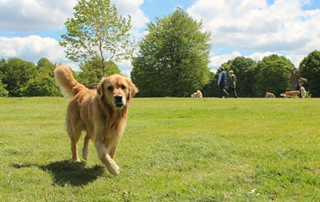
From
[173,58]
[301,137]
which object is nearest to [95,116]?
[301,137]

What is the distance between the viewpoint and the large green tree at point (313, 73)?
4966 centimetres

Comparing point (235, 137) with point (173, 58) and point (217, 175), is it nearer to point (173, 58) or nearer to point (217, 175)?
point (217, 175)

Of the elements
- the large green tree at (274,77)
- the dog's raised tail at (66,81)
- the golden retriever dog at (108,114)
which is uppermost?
the large green tree at (274,77)

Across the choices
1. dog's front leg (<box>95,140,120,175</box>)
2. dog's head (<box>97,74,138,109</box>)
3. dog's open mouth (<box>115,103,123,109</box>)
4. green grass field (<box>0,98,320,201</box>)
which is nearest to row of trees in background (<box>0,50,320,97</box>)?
green grass field (<box>0,98,320,201</box>)

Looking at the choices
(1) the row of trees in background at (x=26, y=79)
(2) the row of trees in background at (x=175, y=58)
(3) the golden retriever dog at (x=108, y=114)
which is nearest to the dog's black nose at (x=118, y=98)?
(3) the golden retriever dog at (x=108, y=114)

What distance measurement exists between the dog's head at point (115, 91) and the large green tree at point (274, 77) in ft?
182

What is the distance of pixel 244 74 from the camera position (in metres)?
67.1

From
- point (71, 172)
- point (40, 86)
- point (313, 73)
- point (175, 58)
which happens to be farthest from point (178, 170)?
point (40, 86)

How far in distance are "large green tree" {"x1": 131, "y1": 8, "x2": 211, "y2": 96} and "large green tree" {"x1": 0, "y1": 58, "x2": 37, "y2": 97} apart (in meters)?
37.5

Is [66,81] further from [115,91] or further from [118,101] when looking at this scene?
[118,101]

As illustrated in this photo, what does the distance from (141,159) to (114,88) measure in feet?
5.08

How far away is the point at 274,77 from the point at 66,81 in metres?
56.0

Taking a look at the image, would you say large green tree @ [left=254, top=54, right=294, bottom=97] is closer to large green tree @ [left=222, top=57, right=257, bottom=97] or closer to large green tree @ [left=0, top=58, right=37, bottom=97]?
large green tree @ [left=222, top=57, right=257, bottom=97]

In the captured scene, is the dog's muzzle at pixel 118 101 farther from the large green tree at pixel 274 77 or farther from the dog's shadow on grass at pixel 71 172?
the large green tree at pixel 274 77
